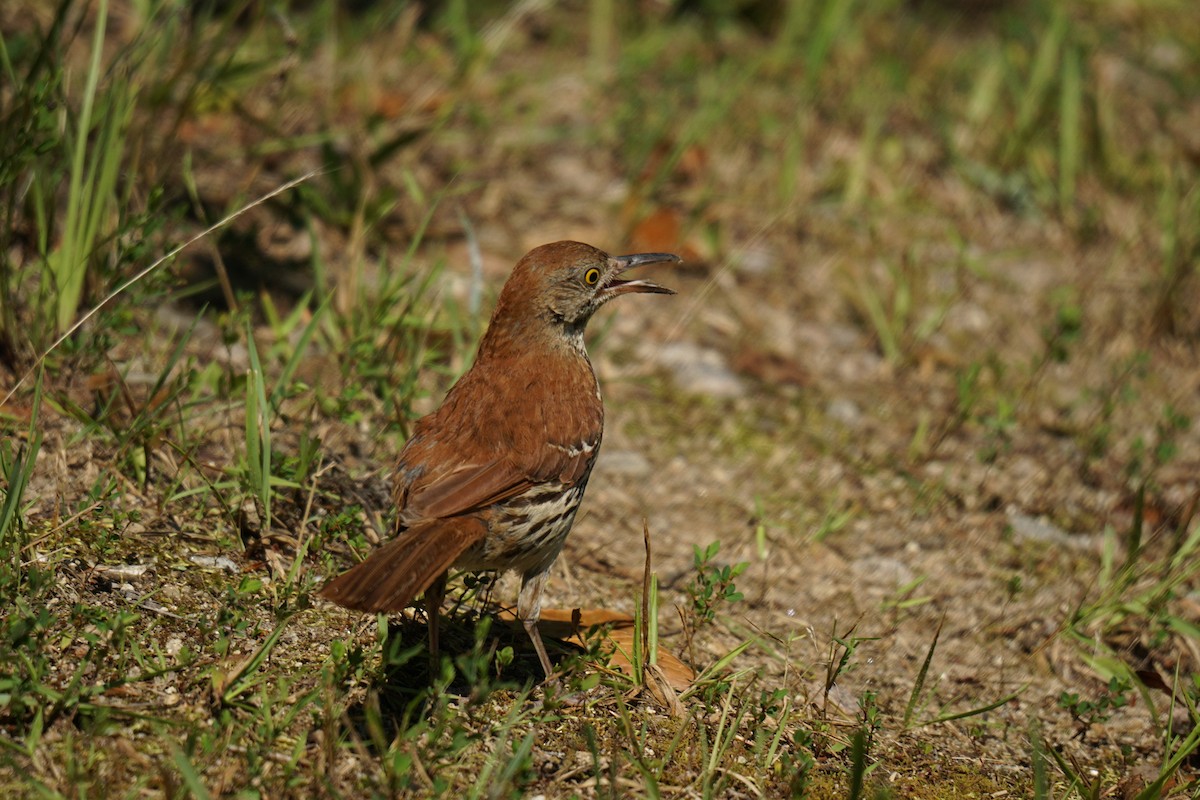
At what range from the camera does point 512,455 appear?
3.79 meters

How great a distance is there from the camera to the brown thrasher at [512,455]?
3.37 m

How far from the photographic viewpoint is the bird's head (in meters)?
4.28

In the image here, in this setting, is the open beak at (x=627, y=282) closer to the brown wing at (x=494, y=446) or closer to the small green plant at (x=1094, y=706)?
the brown wing at (x=494, y=446)

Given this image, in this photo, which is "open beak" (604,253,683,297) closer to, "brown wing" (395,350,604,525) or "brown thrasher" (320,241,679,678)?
"brown thrasher" (320,241,679,678)

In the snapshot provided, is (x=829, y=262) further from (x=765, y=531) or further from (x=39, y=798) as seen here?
(x=39, y=798)

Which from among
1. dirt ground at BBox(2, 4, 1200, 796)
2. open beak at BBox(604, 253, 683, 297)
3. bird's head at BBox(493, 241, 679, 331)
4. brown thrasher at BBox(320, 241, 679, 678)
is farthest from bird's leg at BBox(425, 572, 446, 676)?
open beak at BBox(604, 253, 683, 297)

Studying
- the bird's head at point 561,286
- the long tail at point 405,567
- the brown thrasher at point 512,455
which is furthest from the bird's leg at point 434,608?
the bird's head at point 561,286

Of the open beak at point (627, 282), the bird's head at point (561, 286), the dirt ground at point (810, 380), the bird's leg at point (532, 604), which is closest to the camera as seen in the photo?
the bird's leg at point (532, 604)

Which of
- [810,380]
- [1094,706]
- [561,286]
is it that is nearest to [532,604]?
[561,286]

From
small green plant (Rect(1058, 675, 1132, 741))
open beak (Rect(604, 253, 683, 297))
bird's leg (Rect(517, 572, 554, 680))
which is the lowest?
small green plant (Rect(1058, 675, 1132, 741))

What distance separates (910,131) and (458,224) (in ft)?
9.78

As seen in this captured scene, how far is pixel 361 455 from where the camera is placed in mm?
4734

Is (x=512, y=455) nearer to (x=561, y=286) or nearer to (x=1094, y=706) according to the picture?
(x=561, y=286)

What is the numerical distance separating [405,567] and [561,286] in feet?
4.74
